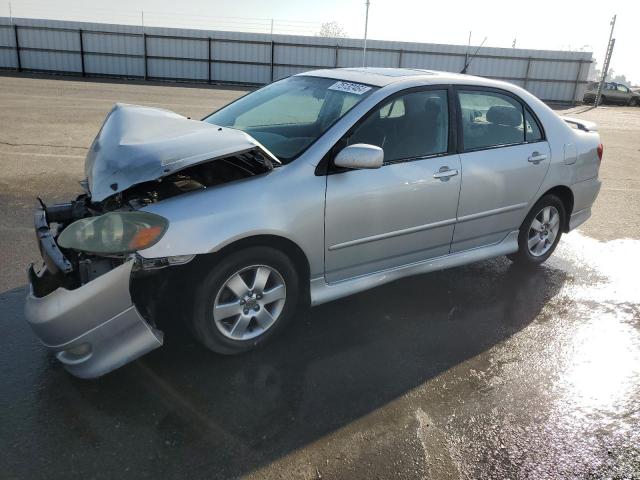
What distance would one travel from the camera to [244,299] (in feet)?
10.2

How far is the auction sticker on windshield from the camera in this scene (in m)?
3.68

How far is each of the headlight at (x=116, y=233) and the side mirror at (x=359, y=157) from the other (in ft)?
3.59

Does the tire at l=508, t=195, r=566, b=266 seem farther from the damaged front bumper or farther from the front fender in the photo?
the damaged front bumper

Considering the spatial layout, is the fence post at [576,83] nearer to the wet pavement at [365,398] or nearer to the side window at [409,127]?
the wet pavement at [365,398]

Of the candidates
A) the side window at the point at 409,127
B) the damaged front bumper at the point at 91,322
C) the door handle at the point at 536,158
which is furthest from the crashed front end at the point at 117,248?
the door handle at the point at 536,158

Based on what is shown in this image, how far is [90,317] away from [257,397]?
947 millimetres

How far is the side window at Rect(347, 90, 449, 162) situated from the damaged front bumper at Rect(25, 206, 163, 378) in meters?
1.68

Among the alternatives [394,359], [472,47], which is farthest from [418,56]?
[394,359]

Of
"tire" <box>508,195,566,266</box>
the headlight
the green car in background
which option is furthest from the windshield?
the green car in background

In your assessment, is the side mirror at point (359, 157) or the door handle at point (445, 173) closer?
the side mirror at point (359, 157)

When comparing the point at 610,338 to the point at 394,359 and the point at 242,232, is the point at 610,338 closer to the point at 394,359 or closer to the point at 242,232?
the point at 394,359

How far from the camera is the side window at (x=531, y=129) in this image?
14.5 feet

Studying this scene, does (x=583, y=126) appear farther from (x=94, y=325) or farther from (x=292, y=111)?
(x=94, y=325)

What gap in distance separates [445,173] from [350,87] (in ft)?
2.99
